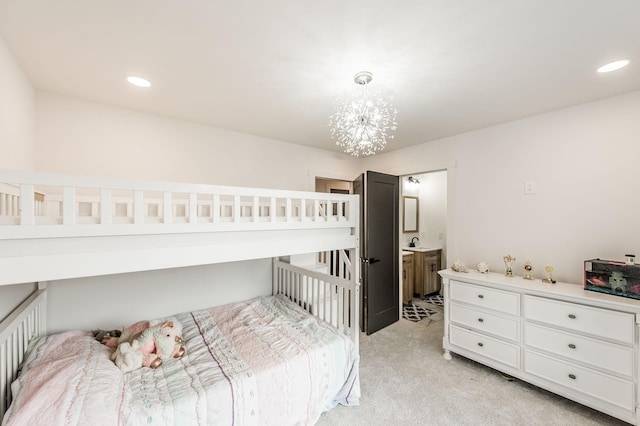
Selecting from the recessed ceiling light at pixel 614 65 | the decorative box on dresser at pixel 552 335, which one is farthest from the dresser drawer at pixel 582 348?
the recessed ceiling light at pixel 614 65

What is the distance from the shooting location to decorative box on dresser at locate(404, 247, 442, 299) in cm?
426

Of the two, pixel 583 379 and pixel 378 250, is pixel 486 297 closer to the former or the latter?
pixel 583 379

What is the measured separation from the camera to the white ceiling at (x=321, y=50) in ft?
4.07

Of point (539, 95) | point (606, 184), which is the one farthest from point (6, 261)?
point (606, 184)

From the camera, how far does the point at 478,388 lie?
216cm

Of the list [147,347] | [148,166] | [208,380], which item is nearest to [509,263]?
[208,380]

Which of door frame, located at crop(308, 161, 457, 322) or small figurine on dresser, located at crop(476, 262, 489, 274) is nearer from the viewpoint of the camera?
small figurine on dresser, located at crop(476, 262, 489, 274)

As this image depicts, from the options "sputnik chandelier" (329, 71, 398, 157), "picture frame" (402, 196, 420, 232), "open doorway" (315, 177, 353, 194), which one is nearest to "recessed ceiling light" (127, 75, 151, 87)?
"sputnik chandelier" (329, 71, 398, 157)

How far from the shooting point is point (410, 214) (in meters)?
4.81

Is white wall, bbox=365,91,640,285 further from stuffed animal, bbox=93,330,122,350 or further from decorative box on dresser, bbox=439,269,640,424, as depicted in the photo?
stuffed animal, bbox=93,330,122,350

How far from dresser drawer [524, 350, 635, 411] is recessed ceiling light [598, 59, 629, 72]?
2.06m

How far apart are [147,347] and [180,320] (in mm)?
720

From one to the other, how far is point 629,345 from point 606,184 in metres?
1.23

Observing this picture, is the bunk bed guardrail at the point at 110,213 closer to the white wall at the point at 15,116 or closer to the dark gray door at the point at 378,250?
the white wall at the point at 15,116
